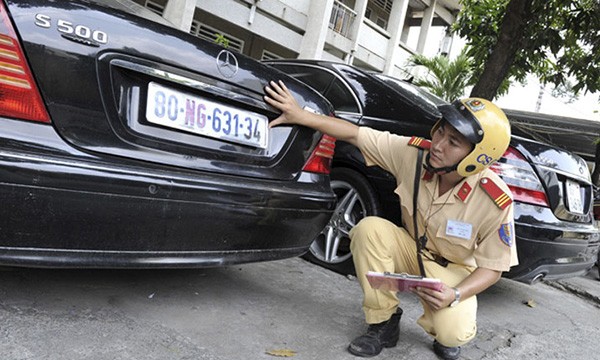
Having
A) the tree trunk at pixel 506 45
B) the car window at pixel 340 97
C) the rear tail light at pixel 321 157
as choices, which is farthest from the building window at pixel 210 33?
the rear tail light at pixel 321 157

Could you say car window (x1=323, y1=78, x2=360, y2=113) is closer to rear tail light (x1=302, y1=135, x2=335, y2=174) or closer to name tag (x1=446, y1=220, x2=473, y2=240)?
rear tail light (x1=302, y1=135, x2=335, y2=174)

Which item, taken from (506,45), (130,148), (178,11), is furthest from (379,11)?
(130,148)

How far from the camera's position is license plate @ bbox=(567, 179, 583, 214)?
301 cm

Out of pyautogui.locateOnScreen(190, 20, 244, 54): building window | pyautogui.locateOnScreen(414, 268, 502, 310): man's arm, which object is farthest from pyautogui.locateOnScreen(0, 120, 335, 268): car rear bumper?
pyautogui.locateOnScreen(190, 20, 244, 54): building window

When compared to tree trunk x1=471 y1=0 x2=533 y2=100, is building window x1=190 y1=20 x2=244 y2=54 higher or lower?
higher

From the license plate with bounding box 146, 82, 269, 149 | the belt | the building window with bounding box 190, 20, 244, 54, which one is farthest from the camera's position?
the building window with bounding box 190, 20, 244, 54

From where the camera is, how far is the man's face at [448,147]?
198 cm

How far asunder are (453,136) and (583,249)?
174cm

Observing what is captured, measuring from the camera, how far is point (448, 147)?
6.59ft

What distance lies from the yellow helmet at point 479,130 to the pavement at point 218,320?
0.88m

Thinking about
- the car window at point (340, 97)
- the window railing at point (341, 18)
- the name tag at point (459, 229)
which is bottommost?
the name tag at point (459, 229)

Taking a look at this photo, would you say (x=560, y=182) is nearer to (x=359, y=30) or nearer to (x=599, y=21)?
(x=599, y=21)

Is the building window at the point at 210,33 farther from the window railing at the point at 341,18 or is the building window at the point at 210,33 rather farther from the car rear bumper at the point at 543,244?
the car rear bumper at the point at 543,244

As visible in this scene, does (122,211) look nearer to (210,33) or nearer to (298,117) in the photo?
(298,117)
